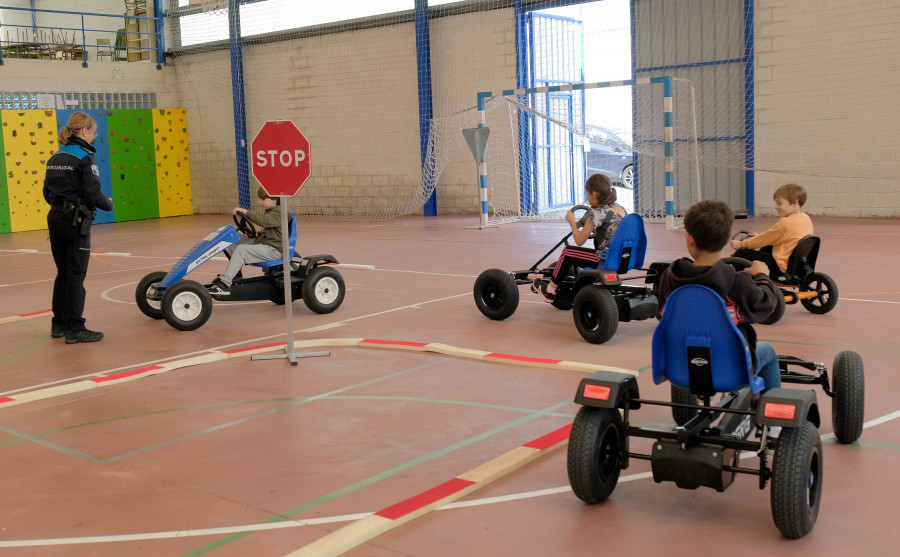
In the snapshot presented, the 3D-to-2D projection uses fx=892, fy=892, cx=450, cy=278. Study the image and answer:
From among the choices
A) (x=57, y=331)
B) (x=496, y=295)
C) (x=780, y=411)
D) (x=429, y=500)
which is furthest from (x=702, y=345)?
(x=57, y=331)

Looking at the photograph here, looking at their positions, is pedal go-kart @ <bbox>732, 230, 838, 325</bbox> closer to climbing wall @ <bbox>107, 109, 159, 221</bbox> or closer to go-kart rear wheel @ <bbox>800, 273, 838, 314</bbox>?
go-kart rear wheel @ <bbox>800, 273, 838, 314</bbox>

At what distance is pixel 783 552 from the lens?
274cm

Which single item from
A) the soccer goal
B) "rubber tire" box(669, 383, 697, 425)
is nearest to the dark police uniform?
"rubber tire" box(669, 383, 697, 425)

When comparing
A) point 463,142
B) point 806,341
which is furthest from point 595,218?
point 463,142

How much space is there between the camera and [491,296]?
676 centimetres

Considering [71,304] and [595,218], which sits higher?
[595,218]

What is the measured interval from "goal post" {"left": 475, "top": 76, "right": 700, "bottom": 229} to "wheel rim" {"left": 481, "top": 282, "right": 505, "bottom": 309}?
7.49 meters

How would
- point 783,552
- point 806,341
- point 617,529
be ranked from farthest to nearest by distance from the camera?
point 806,341 → point 617,529 → point 783,552

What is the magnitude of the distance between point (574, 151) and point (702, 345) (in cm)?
1420

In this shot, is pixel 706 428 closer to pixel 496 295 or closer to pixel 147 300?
pixel 496 295

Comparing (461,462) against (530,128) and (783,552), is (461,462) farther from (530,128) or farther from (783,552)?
(530,128)

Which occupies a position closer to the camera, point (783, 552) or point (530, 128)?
point (783, 552)

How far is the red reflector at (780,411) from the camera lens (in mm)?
2809

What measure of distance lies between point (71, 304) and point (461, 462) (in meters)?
3.91
